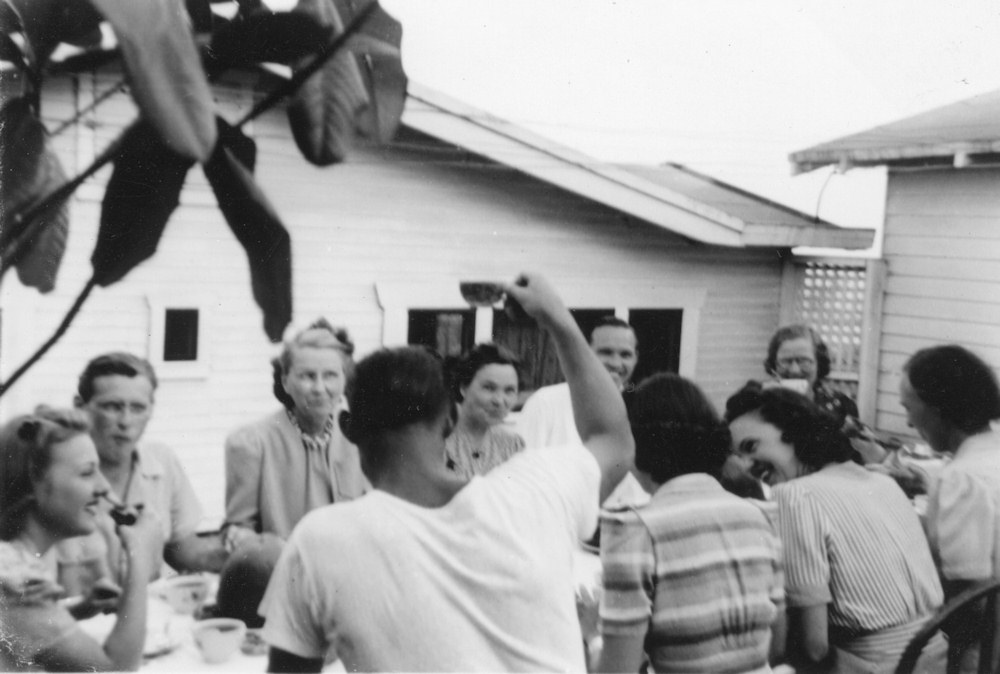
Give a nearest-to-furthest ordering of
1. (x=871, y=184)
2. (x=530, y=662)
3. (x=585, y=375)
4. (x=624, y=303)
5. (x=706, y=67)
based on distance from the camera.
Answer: (x=530, y=662), (x=585, y=375), (x=706, y=67), (x=624, y=303), (x=871, y=184)

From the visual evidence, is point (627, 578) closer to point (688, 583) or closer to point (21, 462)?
point (688, 583)

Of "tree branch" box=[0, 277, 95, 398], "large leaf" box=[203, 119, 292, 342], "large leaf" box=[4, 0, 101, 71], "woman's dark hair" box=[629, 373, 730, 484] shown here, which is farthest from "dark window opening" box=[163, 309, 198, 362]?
"woman's dark hair" box=[629, 373, 730, 484]

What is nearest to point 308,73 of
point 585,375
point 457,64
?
point 457,64

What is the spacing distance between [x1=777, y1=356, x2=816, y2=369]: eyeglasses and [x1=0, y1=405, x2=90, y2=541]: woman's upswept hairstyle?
270 cm

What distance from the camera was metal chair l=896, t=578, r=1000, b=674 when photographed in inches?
68.9

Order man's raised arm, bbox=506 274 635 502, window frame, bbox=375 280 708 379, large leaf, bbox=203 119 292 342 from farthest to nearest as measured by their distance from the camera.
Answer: window frame, bbox=375 280 708 379
large leaf, bbox=203 119 292 342
man's raised arm, bbox=506 274 635 502

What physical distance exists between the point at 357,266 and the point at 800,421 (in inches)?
69.3

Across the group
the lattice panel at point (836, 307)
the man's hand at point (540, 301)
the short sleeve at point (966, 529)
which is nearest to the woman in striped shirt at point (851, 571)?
the short sleeve at point (966, 529)

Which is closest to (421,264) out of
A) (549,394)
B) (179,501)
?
(549,394)

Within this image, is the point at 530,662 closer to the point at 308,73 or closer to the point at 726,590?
the point at 726,590

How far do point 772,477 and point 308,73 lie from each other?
1472 millimetres

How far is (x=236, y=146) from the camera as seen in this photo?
192cm

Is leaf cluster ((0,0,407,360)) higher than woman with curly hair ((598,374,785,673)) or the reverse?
higher

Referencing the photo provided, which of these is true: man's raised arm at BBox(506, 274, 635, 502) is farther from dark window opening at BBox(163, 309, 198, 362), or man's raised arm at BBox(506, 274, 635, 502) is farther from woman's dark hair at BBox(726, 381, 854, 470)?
dark window opening at BBox(163, 309, 198, 362)
